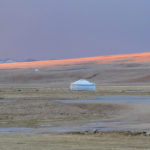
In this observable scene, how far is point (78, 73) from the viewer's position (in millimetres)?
157500

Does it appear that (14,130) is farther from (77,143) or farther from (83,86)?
(83,86)

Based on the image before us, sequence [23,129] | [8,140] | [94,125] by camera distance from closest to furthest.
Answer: [8,140] → [23,129] → [94,125]

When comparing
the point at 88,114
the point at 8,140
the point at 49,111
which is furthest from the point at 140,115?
the point at 8,140

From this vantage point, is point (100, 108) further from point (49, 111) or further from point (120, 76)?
point (120, 76)

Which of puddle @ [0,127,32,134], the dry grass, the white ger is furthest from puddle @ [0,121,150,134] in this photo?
the white ger

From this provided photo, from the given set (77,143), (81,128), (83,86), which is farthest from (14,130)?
(83,86)

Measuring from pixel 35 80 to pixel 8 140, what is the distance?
128 metres

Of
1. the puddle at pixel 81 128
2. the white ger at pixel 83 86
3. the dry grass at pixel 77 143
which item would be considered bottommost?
the dry grass at pixel 77 143

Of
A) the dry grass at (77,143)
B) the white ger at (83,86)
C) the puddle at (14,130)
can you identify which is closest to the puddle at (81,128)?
the puddle at (14,130)

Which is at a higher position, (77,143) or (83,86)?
(83,86)

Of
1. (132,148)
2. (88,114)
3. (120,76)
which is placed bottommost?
(132,148)

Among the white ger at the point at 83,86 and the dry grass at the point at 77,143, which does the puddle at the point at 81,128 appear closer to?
the dry grass at the point at 77,143

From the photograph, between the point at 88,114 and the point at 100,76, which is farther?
the point at 100,76

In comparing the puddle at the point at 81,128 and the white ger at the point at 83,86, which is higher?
the white ger at the point at 83,86
